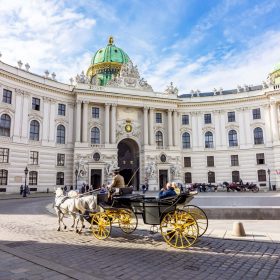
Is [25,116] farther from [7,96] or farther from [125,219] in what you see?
[125,219]

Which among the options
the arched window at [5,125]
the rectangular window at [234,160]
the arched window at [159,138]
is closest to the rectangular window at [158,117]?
the arched window at [159,138]

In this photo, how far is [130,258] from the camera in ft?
21.8

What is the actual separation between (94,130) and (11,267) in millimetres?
39771

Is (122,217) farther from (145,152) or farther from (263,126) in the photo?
(263,126)

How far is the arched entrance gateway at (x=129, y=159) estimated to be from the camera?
158ft

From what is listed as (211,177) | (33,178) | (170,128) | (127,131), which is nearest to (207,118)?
(170,128)

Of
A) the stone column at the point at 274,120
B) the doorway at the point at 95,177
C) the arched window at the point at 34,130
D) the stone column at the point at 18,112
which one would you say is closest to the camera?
the stone column at the point at 18,112

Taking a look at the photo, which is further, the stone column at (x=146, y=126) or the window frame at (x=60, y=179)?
the stone column at (x=146, y=126)

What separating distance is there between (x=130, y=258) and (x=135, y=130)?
135 feet

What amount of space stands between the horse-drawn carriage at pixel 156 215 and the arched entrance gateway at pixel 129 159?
37845 mm

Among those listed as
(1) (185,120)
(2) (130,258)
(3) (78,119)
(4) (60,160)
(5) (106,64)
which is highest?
(5) (106,64)

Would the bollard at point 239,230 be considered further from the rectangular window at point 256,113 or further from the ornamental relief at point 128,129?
the rectangular window at point 256,113

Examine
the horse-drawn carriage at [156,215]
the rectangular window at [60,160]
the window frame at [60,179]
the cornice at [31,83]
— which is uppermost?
the cornice at [31,83]

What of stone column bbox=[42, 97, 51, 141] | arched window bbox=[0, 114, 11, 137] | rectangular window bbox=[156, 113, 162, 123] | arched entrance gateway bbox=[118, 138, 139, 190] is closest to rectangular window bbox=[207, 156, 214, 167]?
rectangular window bbox=[156, 113, 162, 123]
